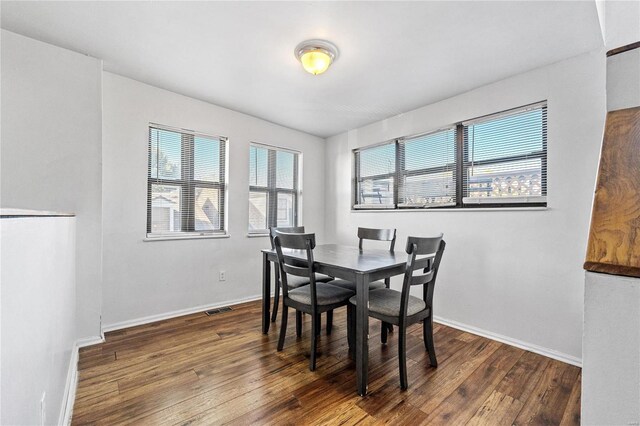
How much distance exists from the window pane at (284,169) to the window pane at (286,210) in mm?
171

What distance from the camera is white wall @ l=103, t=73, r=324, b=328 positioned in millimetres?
2658

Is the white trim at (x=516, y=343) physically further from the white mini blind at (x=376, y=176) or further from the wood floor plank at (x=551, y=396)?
the white mini blind at (x=376, y=176)

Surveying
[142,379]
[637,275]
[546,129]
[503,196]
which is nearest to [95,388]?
[142,379]

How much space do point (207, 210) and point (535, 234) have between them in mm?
3416

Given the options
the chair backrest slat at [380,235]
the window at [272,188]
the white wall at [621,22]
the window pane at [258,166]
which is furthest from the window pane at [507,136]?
the window pane at [258,166]

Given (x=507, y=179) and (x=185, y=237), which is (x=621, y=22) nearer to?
(x=507, y=179)

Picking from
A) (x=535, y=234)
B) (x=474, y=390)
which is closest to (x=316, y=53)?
(x=535, y=234)

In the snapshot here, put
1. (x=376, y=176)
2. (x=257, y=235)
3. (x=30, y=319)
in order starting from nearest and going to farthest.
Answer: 1. (x=30, y=319)
2. (x=257, y=235)
3. (x=376, y=176)

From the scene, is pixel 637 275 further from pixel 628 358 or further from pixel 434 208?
pixel 434 208

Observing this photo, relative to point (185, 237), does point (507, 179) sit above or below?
above

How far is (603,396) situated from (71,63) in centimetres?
351

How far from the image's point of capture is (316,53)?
6.96 feet

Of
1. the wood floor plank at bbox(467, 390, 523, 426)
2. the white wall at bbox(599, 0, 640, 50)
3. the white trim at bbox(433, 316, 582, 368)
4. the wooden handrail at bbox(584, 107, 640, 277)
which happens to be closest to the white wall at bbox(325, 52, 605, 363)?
the white trim at bbox(433, 316, 582, 368)

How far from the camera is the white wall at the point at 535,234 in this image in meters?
2.14
